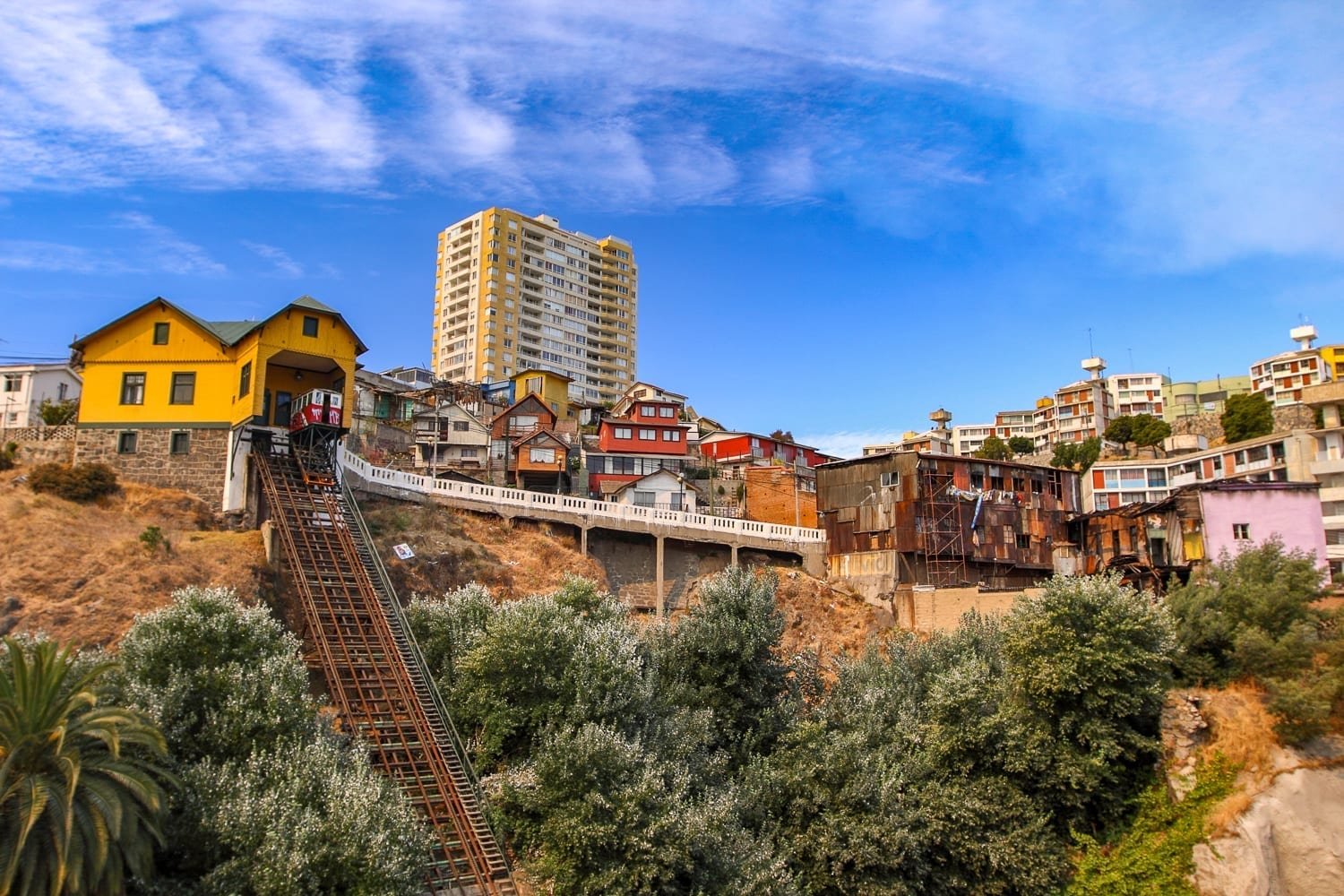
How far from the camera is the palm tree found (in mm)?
17656

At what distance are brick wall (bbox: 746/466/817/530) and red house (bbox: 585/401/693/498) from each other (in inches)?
261

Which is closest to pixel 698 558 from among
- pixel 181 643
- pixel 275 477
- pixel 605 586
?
pixel 605 586

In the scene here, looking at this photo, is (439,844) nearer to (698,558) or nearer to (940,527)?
(698,558)

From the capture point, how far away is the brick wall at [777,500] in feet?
214

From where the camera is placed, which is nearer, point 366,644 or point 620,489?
point 366,644

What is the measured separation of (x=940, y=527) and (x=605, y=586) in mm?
18443

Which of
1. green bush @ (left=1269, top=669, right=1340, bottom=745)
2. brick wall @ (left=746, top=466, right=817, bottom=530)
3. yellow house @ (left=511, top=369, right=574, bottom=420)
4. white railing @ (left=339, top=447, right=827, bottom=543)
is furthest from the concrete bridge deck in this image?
yellow house @ (left=511, top=369, right=574, bottom=420)

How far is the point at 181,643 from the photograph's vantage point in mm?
24438

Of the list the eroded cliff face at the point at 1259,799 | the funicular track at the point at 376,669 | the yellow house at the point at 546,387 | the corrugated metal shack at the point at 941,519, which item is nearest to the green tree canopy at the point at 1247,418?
the corrugated metal shack at the point at 941,519

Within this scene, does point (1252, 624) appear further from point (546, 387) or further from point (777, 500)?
point (546, 387)

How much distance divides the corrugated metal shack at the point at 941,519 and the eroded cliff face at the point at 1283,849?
2203 centimetres

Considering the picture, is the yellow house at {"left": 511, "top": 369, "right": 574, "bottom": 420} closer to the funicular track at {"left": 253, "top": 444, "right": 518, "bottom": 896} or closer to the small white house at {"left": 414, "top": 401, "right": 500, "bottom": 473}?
the small white house at {"left": 414, "top": 401, "right": 500, "bottom": 473}

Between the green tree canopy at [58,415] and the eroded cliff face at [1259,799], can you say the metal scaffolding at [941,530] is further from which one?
the green tree canopy at [58,415]

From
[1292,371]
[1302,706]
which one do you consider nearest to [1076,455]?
[1292,371]
